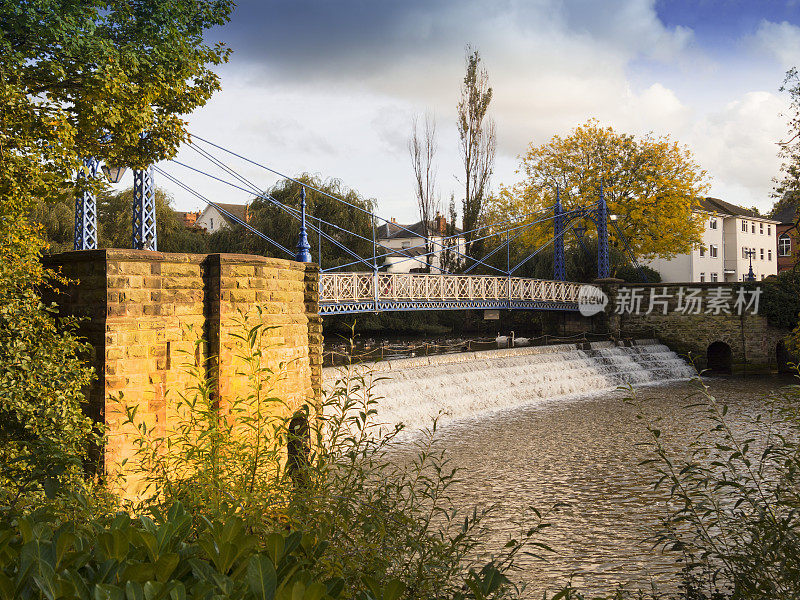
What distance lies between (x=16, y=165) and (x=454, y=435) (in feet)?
27.6

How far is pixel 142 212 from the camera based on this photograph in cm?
1134

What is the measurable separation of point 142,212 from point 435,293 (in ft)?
33.9

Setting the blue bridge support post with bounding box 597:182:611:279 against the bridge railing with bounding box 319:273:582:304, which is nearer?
the bridge railing with bounding box 319:273:582:304

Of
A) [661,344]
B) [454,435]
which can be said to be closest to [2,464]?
[454,435]

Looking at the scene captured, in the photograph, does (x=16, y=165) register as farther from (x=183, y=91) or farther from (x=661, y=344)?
(x=661, y=344)

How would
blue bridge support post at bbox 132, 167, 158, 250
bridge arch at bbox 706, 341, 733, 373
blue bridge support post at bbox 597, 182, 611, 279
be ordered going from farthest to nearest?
1. blue bridge support post at bbox 597, 182, 611, 279
2. bridge arch at bbox 706, 341, 733, 373
3. blue bridge support post at bbox 132, 167, 158, 250

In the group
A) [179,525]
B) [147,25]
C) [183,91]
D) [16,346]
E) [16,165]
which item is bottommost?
[179,525]

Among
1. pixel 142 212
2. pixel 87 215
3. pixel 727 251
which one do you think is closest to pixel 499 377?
pixel 142 212

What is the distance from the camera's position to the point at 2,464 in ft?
14.6

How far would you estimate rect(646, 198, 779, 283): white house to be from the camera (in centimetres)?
4197

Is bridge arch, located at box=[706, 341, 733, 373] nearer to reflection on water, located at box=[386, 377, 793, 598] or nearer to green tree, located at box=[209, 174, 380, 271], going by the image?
reflection on water, located at box=[386, 377, 793, 598]

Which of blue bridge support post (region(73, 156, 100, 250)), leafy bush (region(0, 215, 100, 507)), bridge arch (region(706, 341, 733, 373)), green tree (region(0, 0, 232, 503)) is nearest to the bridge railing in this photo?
bridge arch (region(706, 341, 733, 373))

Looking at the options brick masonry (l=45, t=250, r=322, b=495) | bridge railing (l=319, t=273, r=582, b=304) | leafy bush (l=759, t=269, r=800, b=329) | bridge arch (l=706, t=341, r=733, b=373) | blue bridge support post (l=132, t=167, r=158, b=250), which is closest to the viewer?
brick masonry (l=45, t=250, r=322, b=495)

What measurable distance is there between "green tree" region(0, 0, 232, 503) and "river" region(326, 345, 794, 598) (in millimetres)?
3452
